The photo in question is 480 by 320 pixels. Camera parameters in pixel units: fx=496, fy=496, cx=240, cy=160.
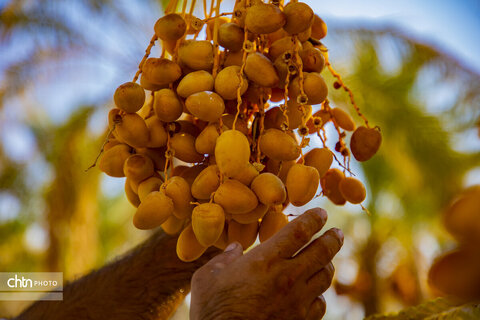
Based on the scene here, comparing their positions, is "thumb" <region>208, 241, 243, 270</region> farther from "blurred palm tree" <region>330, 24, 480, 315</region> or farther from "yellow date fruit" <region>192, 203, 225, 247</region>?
"blurred palm tree" <region>330, 24, 480, 315</region>

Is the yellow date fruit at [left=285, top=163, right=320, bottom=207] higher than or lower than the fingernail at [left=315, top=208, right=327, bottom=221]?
higher

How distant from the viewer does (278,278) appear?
736 millimetres

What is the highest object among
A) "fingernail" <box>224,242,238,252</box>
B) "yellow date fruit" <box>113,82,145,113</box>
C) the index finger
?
"yellow date fruit" <box>113,82,145,113</box>

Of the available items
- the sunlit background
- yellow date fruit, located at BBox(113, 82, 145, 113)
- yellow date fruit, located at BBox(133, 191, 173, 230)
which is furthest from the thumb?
the sunlit background

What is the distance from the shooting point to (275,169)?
32.2 inches

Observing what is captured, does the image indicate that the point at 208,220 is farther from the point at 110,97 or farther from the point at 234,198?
the point at 110,97

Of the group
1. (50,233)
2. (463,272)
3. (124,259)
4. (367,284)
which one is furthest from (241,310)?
(367,284)

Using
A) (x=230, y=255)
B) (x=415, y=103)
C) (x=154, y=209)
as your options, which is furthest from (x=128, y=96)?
(x=415, y=103)

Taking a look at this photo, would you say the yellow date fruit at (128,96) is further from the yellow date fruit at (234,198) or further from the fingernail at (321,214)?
the fingernail at (321,214)

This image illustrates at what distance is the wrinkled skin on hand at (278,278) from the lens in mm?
732

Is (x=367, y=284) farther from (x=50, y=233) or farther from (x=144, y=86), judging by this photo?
(x=144, y=86)

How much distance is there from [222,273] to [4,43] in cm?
405

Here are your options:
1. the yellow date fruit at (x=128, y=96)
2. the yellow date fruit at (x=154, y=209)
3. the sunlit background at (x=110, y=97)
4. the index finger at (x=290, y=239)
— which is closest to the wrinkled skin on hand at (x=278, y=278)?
the index finger at (x=290, y=239)

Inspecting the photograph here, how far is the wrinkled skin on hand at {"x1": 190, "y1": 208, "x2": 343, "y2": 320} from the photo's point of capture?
2.40ft
